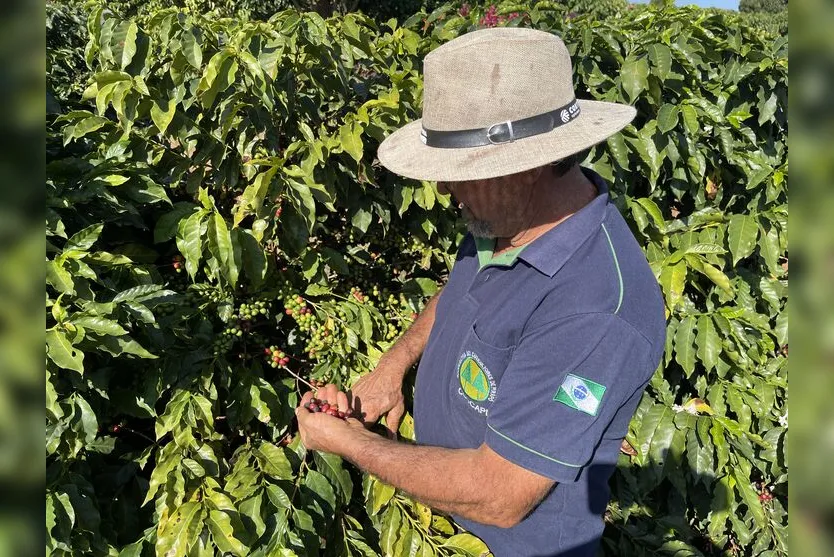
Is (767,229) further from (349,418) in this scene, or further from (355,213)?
(349,418)

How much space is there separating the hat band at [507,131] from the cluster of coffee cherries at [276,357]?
1.19 meters

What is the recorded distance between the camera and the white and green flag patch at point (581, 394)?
150 centimetres

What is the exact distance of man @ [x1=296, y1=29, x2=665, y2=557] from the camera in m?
1.53

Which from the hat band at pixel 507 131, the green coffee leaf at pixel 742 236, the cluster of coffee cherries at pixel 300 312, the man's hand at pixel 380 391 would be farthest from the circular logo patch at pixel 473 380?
the green coffee leaf at pixel 742 236

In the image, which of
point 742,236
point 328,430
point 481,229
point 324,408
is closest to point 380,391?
point 324,408

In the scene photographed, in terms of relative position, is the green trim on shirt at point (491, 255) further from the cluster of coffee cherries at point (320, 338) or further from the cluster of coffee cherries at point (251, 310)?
the cluster of coffee cherries at point (251, 310)

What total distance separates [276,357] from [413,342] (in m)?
0.56

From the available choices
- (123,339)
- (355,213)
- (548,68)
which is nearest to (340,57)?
(355,213)

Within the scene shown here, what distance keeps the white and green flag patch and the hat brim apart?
1.85 ft

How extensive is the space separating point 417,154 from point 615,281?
689 millimetres

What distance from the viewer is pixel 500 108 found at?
1.60 metres

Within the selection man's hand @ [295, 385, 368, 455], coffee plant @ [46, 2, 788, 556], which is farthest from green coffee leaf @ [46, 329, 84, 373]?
man's hand @ [295, 385, 368, 455]

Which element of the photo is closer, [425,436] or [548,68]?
[548,68]
